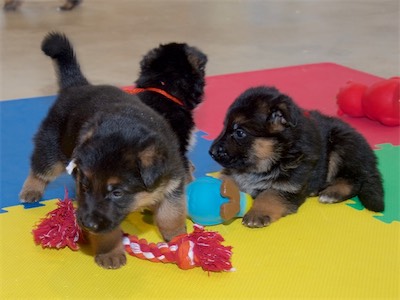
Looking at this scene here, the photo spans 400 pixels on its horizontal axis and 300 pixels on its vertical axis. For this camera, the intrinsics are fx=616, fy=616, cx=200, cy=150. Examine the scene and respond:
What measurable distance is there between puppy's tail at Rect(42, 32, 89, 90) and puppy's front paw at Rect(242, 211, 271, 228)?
52.3 inches

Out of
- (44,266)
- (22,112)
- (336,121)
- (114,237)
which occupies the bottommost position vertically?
(22,112)

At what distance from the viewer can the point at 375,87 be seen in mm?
5152

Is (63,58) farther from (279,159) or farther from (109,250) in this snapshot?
(279,159)

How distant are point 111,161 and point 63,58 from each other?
1.37 metres

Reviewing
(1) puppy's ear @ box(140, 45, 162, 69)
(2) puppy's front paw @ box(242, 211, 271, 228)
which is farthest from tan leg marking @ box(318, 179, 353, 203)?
(1) puppy's ear @ box(140, 45, 162, 69)

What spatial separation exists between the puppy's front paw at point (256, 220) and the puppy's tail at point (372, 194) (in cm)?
67

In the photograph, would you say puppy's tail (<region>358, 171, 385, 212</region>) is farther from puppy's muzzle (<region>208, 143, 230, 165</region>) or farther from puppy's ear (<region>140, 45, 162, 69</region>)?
puppy's ear (<region>140, 45, 162, 69</region>)

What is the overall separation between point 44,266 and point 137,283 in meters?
0.51

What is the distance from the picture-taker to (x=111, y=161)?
2.69 meters

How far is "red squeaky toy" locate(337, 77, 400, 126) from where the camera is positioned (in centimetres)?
508

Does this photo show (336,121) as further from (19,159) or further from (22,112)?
(22,112)

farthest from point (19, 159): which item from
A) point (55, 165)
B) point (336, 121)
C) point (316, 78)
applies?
point (316, 78)

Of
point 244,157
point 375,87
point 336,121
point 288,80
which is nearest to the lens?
point 244,157

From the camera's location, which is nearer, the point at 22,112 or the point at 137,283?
the point at 137,283
